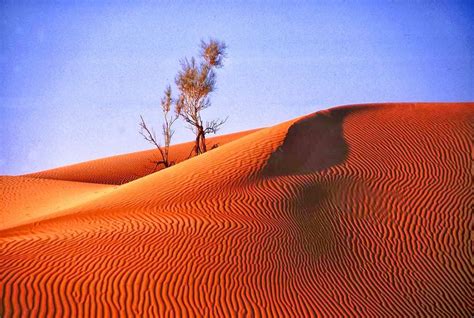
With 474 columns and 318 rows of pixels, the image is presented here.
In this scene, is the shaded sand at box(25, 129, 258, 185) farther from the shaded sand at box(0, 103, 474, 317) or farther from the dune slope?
the shaded sand at box(0, 103, 474, 317)

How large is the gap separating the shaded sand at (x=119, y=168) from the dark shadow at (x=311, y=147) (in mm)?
14703

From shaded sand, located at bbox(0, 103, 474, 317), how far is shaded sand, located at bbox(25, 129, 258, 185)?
16.7 metres

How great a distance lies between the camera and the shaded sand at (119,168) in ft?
110

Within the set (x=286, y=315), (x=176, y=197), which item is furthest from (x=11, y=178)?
(x=286, y=315)

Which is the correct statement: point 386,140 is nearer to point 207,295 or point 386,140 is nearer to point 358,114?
point 358,114

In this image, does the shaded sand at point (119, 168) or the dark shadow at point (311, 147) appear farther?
the shaded sand at point (119, 168)

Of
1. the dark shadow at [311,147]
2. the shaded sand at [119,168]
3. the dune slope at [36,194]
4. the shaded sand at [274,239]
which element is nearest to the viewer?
the shaded sand at [274,239]

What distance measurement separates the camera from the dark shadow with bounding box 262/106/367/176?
15.7 m

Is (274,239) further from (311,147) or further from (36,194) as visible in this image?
(36,194)

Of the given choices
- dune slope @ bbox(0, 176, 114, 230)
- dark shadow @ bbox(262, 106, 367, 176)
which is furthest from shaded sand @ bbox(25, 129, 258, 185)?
→ dark shadow @ bbox(262, 106, 367, 176)

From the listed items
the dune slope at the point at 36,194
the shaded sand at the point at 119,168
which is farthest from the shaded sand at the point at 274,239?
the shaded sand at the point at 119,168

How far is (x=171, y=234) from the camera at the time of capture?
1123 cm

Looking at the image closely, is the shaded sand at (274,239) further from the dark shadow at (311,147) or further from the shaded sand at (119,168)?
the shaded sand at (119,168)

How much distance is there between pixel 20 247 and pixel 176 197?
457 cm
